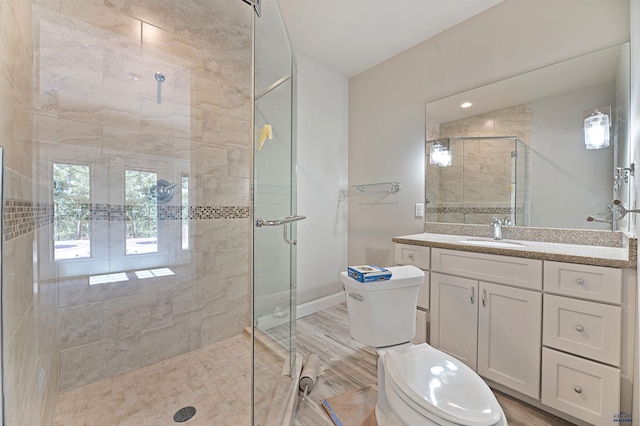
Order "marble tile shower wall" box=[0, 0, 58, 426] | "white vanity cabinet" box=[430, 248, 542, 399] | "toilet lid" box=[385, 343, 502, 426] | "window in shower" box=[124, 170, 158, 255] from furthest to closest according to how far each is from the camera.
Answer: "window in shower" box=[124, 170, 158, 255] → "white vanity cabinet" box=[430, 248, 542, 399] → "toilet lid" box=[385, 343, 502, 426] → "marble tile shower wall" box=[0, 0, 58, 426]

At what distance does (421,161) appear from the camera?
7.80 ft

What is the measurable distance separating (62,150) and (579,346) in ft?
9.04

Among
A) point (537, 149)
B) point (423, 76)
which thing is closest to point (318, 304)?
point (537, 149)

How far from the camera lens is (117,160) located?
166 cm

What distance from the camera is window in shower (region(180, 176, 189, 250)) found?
1917 mm

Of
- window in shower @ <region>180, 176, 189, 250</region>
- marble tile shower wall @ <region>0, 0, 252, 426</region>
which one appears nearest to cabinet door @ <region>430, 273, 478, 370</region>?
marble tile shower wall @ <region>0, 0, 252, 426</region>

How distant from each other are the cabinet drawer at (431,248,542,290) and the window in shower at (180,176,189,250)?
1705 millimetres

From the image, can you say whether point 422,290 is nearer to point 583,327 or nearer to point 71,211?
point 583,327

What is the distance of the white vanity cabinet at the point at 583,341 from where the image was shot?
3.77ft

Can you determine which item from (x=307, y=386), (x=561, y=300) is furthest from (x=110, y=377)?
(x=561, y=300)

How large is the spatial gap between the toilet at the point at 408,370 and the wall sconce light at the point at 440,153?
1.21 m

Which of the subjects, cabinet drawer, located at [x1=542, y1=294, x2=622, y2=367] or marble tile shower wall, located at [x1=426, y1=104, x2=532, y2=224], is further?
marble tile shower wall, located at [x1=426, y1=104, x2=532, y2=224]

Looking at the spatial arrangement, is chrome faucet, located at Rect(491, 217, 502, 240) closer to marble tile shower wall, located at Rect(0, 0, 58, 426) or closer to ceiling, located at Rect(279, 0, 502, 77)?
ceiling, located at Rect(279, 0, 502, 77)

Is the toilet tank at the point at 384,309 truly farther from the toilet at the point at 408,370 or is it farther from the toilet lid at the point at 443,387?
the toilet lid at the point at 443,387
